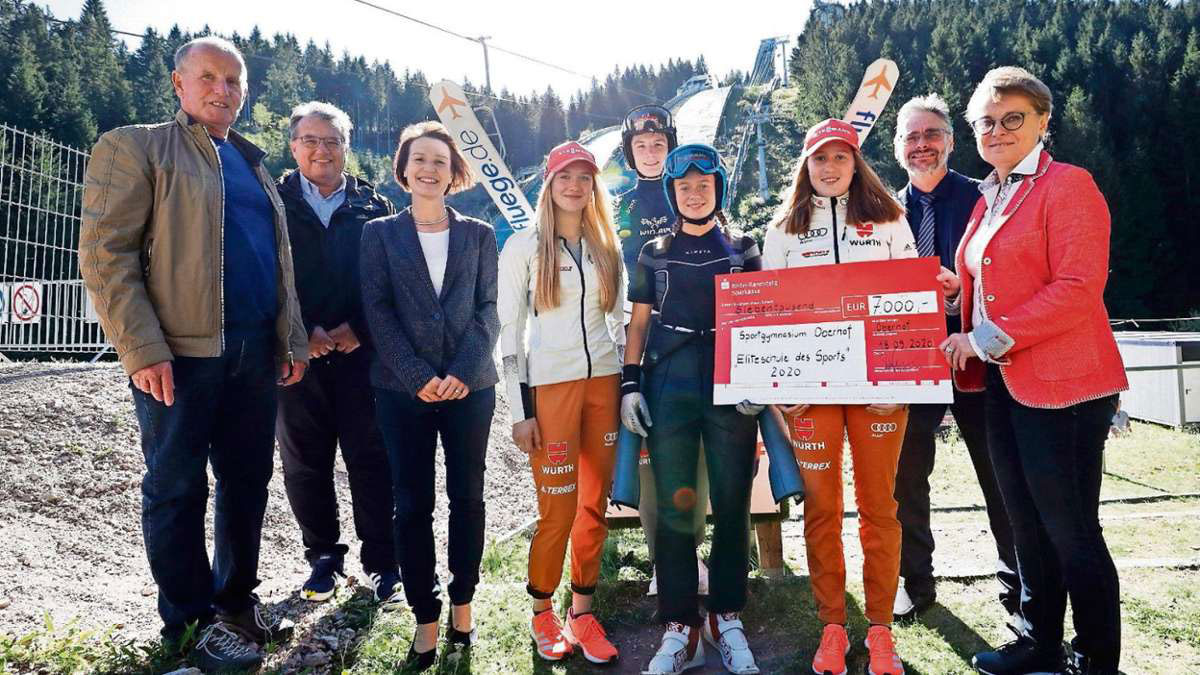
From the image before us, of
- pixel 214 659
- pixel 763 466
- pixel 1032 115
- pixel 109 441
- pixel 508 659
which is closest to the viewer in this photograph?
pixel 1032 115

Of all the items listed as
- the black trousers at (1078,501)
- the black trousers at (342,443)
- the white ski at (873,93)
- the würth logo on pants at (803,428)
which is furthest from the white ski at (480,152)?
the black trousers at (1078,501)

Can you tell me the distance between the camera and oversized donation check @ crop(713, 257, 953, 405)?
114 inches

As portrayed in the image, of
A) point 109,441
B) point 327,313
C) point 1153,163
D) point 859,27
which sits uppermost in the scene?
point 859,27

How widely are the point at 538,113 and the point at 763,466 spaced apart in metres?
92.9

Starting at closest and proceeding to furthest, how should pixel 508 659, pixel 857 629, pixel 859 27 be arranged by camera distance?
pixel 508 659 < pixel 857 629 < pixel 859 27

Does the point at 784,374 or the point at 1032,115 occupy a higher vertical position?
the point at 1032,115

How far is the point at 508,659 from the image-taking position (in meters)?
3.23

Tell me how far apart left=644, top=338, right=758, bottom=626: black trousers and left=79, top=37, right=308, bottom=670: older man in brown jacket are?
72.6 inches

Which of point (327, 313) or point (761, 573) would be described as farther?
point (761, 573)

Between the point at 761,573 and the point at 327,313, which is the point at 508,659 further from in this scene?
the point at 327,313

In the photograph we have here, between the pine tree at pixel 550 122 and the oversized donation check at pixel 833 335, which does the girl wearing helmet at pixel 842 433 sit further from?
the pine tree at pixel 550 122

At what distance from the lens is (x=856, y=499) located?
9.56 ft

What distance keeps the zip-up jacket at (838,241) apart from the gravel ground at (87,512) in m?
2.93

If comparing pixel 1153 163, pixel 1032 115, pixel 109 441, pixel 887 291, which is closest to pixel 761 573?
pixel 887 291
